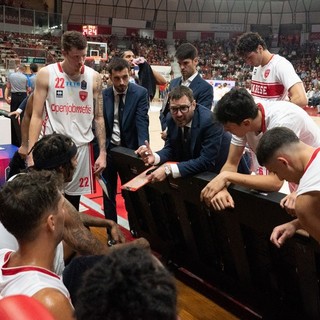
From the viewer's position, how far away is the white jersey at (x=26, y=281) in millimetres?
1474

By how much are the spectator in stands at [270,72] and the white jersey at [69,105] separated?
1404 mm

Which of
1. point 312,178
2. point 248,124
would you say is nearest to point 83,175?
point 248,124

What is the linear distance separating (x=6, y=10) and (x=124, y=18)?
9.44 meters

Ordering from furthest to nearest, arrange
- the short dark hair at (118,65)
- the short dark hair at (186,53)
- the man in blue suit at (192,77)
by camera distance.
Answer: the short dark hair at (186,53)
the man in blue suit at (192,77)
the short dark hair at (118,65)

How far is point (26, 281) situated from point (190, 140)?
6.22 feet

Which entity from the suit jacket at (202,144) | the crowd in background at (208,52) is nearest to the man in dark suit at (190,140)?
the suit jacket at (202,144)

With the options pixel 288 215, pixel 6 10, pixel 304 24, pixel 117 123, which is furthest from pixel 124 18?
pixel 288 215

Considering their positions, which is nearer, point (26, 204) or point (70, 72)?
point (26, 204)

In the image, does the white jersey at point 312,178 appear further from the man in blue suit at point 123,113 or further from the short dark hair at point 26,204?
the man in blue suit at point 123,113

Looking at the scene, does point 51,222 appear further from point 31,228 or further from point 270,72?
point 270,72

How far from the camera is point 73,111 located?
3621mm

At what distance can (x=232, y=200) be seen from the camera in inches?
101

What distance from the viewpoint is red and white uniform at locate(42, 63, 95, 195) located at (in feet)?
11.7

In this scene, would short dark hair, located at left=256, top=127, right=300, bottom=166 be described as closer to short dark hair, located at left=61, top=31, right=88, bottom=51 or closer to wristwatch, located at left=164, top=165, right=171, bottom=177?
wristwatch, located at left=164, top=165, right=171, bottom=177
